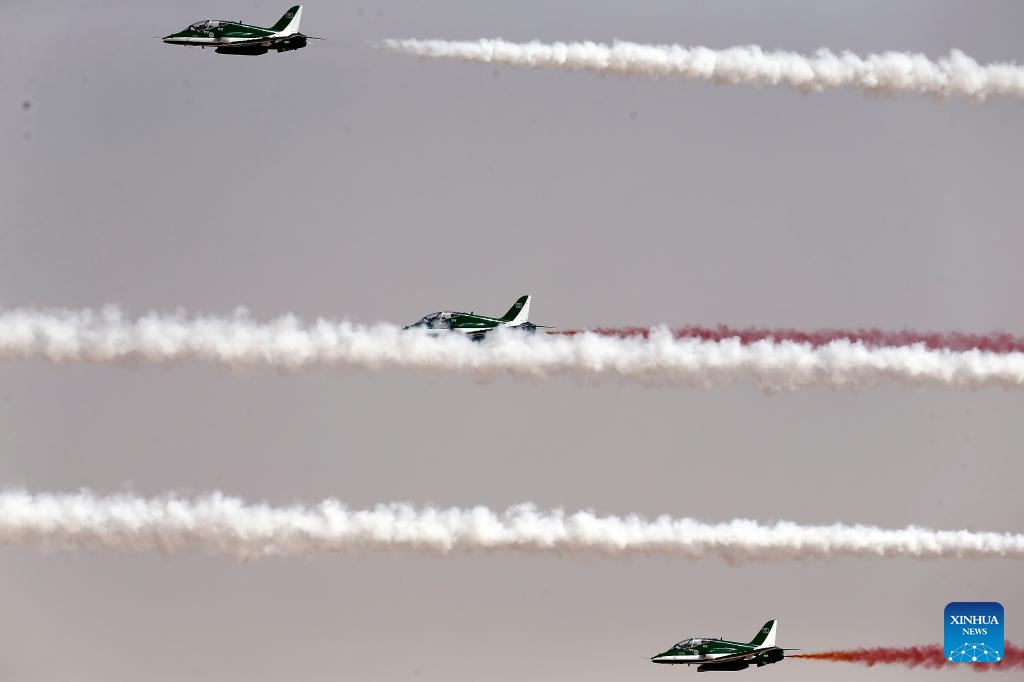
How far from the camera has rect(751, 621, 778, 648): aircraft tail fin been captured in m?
64.2

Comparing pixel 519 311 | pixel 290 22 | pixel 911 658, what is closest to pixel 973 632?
pixel 911 658

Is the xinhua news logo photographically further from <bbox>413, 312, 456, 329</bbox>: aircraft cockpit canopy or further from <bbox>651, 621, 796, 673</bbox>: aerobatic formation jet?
<bbox>413, 312, 456, 329</bbox>: aircraft cockpit canopy

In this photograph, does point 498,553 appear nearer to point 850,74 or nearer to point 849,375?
point 849,375

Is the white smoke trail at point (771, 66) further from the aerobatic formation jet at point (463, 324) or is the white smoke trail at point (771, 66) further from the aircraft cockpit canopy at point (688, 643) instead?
the aircraft cockpit canopy at point (688, 643)

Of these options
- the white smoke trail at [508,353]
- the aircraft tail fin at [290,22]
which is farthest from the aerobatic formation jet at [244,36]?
the white smoke trail at [508,353]

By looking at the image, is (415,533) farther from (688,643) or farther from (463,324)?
(688,643)

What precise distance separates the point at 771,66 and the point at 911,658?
1674 centimetres

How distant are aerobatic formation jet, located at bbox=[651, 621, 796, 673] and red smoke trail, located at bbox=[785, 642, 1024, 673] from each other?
74cm

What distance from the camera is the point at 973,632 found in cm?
6444

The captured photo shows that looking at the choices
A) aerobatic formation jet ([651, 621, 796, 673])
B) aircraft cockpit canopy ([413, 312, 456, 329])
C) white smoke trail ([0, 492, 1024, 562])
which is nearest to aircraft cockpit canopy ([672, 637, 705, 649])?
aerobatic formation jet ([651, 621, 796, 673])

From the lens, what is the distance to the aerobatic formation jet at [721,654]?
61.9 metres


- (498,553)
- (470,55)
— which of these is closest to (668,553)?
(498,553)

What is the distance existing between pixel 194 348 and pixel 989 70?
23.3m

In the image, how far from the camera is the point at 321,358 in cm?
5700
